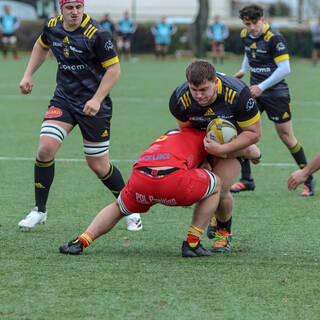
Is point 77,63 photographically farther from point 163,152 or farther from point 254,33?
point 254,33

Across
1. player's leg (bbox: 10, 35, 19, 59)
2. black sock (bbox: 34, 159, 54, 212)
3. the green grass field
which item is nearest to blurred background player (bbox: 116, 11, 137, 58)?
player's leg (bbox: 10, 35, 19, 59)

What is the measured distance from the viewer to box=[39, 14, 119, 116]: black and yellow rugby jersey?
231 inches

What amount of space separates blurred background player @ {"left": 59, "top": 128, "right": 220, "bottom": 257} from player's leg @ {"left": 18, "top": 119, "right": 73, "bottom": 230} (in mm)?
883

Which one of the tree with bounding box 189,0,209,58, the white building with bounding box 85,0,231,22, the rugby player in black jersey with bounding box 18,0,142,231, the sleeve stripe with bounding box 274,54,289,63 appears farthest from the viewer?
the white building with bounding box 85,0,231,22

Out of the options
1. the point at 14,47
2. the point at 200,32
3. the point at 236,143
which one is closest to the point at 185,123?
the point at 236,143

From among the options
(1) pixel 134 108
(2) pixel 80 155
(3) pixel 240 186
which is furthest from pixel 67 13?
(1) pixel 134 108

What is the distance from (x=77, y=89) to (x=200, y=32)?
3297cm

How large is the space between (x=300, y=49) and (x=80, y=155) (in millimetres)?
31065

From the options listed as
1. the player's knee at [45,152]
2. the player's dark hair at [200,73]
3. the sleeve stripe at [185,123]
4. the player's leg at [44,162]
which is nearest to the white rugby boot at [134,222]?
the player's leg at [44,162]

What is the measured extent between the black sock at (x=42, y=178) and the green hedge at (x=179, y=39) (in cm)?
3375

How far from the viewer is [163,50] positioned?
36156 millimetres

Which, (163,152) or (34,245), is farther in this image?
(34,245)

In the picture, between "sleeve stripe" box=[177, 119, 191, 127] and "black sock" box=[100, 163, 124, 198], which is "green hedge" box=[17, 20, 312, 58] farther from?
"sleeve stripe" box=[177, 119, 191, 127]

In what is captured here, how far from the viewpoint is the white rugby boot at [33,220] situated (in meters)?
6.05
